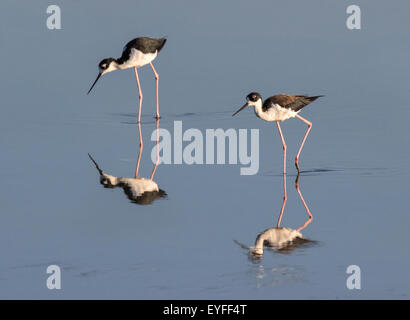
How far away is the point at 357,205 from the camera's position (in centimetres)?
1162

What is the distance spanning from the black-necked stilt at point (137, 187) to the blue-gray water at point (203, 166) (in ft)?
0.50

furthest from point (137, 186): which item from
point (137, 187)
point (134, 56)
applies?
point (134, 56)

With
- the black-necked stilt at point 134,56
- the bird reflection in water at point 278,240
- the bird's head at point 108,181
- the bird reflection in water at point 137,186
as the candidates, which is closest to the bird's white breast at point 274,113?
the bird reflection in water at point 137,186

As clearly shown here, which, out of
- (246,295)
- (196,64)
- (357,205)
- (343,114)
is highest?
(196,64)

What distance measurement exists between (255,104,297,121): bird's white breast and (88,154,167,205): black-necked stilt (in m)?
2.28

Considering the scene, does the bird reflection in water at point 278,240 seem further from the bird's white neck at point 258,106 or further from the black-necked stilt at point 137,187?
the bird's white neck at point 258,106

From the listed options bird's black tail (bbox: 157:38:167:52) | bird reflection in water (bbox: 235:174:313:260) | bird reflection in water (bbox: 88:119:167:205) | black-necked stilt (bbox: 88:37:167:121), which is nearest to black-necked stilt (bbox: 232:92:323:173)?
bird reflection in water (bbox: 88:119:167:205)

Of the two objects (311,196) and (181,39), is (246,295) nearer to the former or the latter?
(311,196)

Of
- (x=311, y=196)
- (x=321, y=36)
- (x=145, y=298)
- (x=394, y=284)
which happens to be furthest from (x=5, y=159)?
(x=321, y=36)

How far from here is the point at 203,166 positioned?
1348 cm

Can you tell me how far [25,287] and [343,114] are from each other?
318 inches

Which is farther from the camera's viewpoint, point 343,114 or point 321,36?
point 321,36

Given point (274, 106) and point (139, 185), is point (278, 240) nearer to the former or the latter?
point (139, 185)

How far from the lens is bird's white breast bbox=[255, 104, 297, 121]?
14.2m
